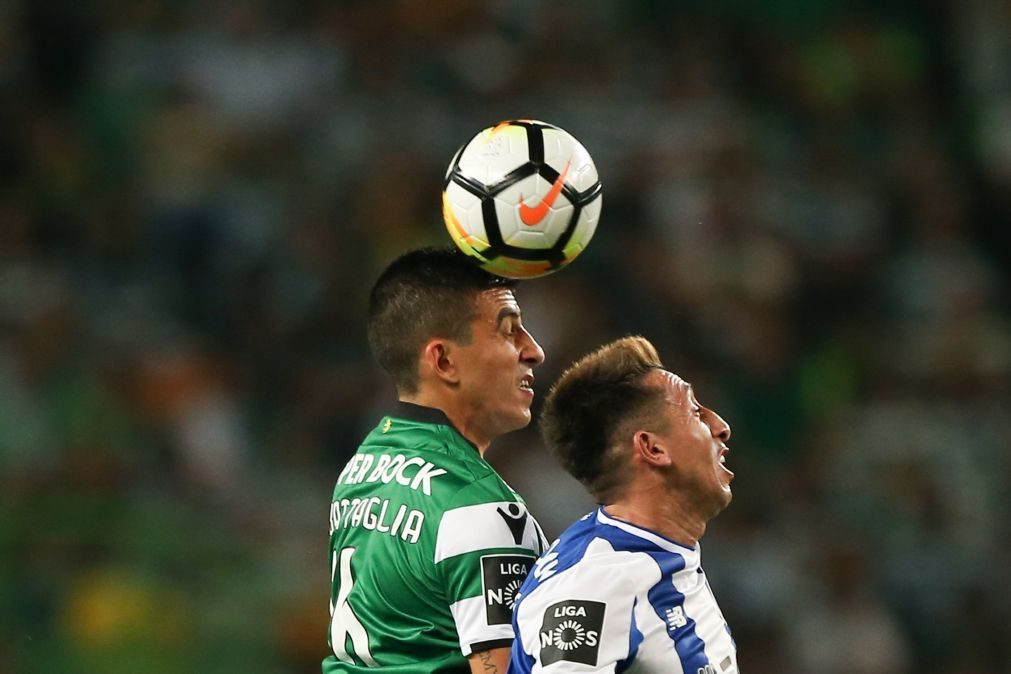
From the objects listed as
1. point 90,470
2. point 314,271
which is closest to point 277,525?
point 90,470

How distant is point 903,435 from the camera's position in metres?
10.1

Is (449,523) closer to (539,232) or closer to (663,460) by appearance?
(663,460)

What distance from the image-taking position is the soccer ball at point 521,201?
459cm

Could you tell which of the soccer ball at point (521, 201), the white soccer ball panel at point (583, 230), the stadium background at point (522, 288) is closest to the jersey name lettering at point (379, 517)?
the soccer ball at point (521, 201)

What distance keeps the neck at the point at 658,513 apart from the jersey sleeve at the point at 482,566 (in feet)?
0.93

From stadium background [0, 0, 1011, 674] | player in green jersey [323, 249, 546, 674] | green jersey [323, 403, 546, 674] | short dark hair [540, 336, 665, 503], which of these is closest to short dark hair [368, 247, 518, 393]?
player in green jersey [323, 249, 546, 674]

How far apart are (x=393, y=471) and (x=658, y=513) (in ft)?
2.38

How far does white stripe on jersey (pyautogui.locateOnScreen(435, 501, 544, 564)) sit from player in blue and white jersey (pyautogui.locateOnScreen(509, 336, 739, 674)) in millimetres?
103

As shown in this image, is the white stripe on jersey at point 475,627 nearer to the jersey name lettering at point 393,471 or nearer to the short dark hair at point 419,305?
the jersey name lettering at point 393,471

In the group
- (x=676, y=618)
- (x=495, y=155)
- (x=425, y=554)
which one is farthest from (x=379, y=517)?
(x=495, y=155)

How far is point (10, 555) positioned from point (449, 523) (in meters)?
5.23

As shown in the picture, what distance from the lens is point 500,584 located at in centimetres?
411

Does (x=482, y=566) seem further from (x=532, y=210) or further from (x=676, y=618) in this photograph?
(x=532, y=210)

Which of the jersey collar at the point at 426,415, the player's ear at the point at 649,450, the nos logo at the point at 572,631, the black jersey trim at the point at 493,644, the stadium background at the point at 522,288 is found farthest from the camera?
the stadium background at the point at 522,288
